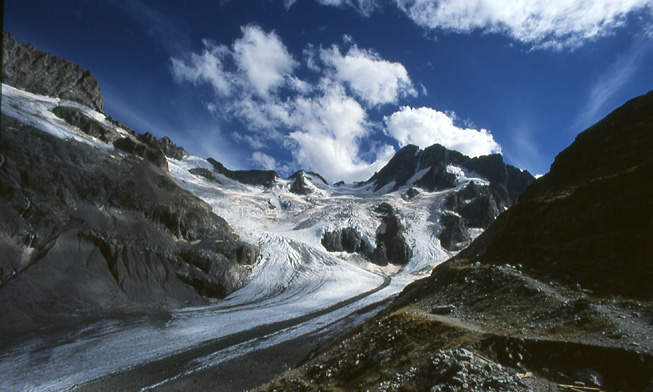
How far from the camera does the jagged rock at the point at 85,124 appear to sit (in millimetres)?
106125

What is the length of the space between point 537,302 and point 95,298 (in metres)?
60.3

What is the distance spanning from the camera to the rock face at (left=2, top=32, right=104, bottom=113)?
401 ft

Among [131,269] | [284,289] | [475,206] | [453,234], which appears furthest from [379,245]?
[131,269]

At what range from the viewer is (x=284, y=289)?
8288 centimetres

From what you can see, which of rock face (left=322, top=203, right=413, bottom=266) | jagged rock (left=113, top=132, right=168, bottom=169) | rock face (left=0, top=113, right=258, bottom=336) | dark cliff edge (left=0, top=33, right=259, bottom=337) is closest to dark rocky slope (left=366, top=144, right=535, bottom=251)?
rock face (left=322, top=203, right=413, bottom=266)

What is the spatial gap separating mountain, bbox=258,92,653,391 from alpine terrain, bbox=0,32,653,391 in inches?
4.5

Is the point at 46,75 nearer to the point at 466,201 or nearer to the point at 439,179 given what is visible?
the point at 439,179

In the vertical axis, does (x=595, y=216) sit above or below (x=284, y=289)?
above

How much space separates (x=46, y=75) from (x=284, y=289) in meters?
131

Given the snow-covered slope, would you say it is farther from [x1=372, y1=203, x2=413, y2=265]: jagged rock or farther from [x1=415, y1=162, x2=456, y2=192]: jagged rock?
[x1=415, y1=162, x2=456, y2=192]: jagged rock

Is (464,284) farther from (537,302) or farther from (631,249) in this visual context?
(631,249)

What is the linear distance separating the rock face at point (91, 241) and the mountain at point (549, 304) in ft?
157

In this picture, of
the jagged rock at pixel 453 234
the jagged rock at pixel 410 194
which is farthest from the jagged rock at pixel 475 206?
the jagged rock at pixel 410 194

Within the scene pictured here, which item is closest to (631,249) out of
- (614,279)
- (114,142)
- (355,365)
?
(614,279)
